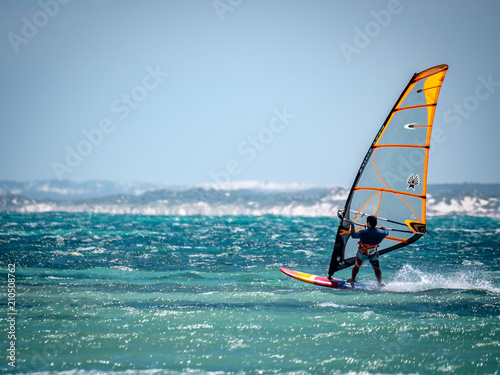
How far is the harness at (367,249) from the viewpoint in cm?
1195

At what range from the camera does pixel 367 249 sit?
12.0m

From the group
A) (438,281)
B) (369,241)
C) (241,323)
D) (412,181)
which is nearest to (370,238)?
(369,241)

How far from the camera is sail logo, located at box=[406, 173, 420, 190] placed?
11781 millimetres

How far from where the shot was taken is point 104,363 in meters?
7.73

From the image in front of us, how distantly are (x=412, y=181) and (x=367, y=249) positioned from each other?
6.45ft

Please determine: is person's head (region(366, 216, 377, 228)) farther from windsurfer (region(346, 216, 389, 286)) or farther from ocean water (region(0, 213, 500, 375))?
ocean water (region(0, 213, 500, 375))

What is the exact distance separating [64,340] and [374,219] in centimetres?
723

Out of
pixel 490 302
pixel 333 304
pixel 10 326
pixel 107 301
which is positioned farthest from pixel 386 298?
pixel 10 326

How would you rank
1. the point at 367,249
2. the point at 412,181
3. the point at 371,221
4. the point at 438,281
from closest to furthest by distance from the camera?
the point at 371,221 → the point at 412,181 → the point at 367,249 → the point at 438,281

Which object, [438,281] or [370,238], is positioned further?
[438,281]

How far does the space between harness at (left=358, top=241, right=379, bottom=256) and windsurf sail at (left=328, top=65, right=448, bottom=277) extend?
515mm

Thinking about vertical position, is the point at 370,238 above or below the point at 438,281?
above

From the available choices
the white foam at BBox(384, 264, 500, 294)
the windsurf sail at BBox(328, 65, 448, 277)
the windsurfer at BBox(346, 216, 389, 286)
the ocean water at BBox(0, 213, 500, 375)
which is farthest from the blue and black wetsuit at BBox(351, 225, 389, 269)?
the white foam at BBox(384, 264, 500, 294)

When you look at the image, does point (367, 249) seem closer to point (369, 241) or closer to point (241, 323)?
point (369, 241)
